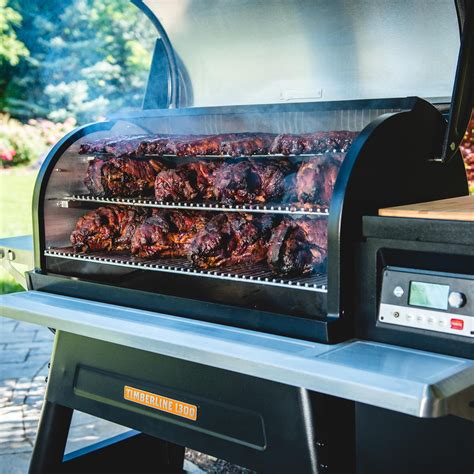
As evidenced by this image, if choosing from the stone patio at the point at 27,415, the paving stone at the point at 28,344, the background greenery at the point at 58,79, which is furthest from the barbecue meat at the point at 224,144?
the background greenery at the point at 58,79

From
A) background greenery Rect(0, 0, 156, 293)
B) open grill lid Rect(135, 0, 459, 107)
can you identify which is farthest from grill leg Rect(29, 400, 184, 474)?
background greenery Rect(0, 0, 156, 293)

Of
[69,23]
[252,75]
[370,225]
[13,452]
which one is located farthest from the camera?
[69,23]

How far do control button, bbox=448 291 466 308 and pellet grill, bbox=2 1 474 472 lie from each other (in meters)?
0.06

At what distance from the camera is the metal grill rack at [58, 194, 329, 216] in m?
2.12

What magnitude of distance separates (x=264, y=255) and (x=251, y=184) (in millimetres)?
252

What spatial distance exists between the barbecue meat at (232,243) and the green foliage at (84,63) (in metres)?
7.06

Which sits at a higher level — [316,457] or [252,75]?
[252,75]

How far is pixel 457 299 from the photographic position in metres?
1.79

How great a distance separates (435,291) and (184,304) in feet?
2.65

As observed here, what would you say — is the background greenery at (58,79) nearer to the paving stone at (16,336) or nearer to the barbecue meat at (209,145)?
the paving stone at (16,336)

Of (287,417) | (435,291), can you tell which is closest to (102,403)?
(287,417)

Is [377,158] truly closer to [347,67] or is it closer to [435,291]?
[435,291]

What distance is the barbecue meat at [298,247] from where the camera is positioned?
7.36ft

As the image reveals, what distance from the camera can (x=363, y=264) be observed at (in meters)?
1.94
